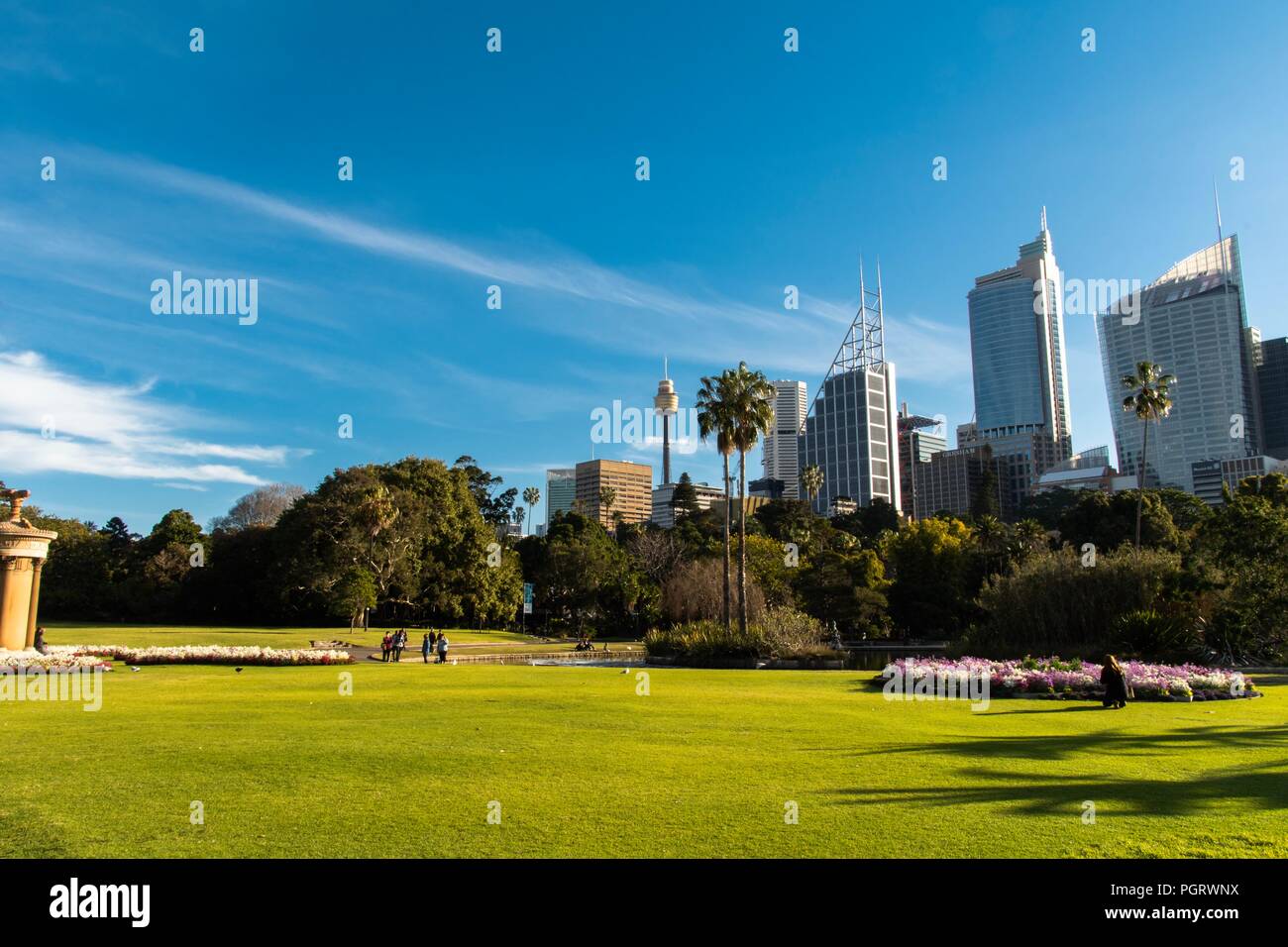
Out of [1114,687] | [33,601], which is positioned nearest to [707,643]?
[1114,687]

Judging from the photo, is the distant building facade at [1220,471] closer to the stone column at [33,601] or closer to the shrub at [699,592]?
the shrub at [699,592]

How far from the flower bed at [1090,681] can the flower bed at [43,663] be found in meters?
22.5

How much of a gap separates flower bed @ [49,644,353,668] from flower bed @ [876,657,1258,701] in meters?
21.6

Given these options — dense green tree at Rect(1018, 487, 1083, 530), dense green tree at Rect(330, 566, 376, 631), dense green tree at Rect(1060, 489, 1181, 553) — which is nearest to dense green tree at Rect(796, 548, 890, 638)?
dense green tree at Rect(1060, 489, 1181, 553)

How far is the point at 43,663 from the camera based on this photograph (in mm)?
23109

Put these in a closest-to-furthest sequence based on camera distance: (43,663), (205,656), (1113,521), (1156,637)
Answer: (43,663), (1156,637), (205,656), (1113,521)

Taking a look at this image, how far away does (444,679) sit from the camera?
25.0 meters

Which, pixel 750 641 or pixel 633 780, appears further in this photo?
pixel 750 641

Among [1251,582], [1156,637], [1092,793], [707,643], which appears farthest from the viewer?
[707,643]

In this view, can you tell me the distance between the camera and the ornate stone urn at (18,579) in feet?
86.3

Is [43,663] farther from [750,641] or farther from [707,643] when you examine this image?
[750,641]

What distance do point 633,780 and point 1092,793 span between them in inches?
179

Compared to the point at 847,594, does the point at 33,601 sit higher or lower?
higher

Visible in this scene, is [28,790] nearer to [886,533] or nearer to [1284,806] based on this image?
[1284,806]
